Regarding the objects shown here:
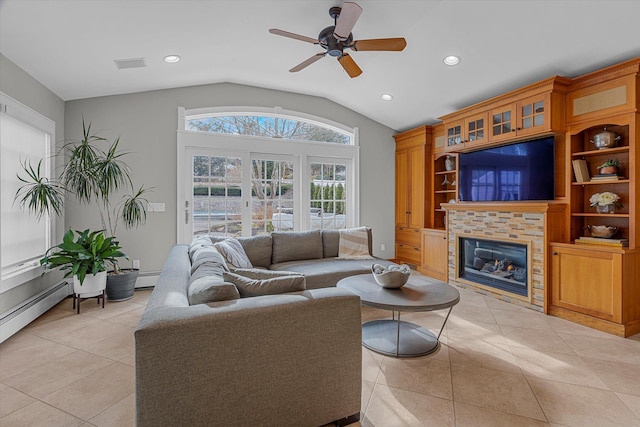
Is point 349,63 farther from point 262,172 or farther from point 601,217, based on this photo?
point 601,217

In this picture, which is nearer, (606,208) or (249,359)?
(249,359)

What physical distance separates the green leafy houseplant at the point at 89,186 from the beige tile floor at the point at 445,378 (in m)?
1.26

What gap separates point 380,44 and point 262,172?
2930mm

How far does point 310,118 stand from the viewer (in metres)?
5.47

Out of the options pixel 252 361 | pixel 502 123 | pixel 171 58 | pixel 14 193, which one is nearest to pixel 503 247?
pixel 502 123

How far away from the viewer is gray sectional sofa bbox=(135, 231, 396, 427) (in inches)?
54.4

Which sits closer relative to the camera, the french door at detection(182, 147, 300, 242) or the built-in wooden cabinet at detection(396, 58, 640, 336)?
the built-in wooden cabinet at detection(396, 58, 640, 336)

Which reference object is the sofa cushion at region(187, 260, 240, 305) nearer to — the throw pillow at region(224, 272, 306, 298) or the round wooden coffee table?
the throw pillow at region(224, 272, 306, 298)

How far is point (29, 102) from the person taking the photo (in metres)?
3.27

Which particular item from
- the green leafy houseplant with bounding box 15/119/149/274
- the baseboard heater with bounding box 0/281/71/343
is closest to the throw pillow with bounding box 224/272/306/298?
the baseboard heater with bounding box 0/281/71/343

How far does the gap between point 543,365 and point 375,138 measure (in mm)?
4399

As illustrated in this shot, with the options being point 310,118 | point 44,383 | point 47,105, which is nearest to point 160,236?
point 47,105

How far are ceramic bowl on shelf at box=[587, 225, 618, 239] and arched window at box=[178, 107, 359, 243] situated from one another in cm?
326

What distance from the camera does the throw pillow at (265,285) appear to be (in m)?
1.84
